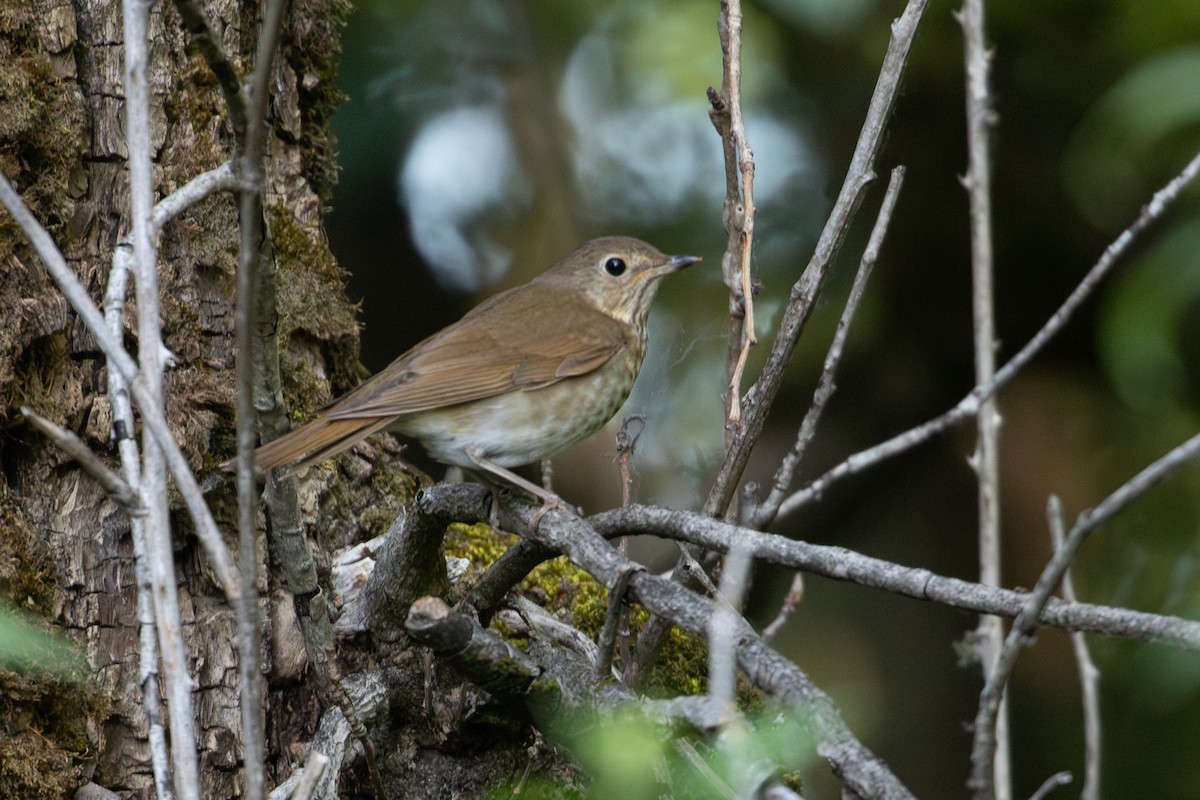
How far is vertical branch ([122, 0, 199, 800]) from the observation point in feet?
6.27

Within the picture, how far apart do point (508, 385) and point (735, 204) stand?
0.93 metres

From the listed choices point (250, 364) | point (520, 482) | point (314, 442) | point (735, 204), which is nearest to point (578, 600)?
point (520, 482)

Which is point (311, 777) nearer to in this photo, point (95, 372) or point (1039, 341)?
point (95, 372)

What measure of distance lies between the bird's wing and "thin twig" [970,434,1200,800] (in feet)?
5.86

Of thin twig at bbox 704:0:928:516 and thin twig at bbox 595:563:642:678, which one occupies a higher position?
thin twig at bbox 704:0:928:516

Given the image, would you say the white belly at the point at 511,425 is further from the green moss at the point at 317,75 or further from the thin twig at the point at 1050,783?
the thin twig at the point at 1050,783

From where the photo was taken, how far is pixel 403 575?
2.83 m

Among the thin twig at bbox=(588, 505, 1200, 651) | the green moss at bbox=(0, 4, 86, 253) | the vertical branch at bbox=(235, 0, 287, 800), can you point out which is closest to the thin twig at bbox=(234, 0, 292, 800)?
the vertical branch at bbox=(235, 0, 287, 800)

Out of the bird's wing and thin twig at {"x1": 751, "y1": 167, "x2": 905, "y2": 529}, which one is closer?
thin twig at {"x1": 751, "y1": 167, "x2": 905, "y2": 529}

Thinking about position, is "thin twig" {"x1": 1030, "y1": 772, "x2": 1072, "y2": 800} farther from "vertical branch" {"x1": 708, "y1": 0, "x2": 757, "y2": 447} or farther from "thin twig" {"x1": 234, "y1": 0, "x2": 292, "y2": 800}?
"thin twig" {"x1": 234, "y1": 0, "x2": 292, "y2": 800}

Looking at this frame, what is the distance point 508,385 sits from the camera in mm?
3471

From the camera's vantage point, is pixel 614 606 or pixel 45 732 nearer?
pixel 614 606

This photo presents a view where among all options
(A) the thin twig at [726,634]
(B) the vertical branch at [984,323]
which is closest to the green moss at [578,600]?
(B) the vertical branch at [984,323]

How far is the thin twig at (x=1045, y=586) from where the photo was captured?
1390 mm
